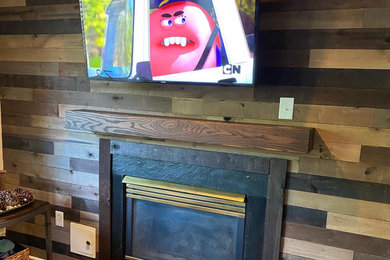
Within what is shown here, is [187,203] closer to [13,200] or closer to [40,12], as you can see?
[13,200]

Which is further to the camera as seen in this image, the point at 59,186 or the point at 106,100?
the point at 59,186

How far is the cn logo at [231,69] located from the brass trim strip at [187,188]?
0.66 m

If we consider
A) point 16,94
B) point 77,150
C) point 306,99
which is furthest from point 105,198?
point 306,99

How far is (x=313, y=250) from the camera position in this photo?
1789 mm

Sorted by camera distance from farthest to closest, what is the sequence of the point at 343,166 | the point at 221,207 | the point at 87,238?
the point at 87,238
the point at 221,207
the point at 343,166

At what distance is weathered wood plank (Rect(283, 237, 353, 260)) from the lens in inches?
68.4

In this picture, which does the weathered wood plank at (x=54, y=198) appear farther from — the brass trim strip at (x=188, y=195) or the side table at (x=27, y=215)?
the brass trim strip at (x=188, y=195)

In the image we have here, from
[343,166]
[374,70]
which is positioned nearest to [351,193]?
[343,166]

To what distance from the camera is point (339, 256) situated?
1.74 m

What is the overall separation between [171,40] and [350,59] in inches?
33.6

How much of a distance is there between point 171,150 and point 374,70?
1.09 m

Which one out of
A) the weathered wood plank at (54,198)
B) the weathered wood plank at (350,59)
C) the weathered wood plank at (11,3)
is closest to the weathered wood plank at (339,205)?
the weathered wood plank at (350,59)

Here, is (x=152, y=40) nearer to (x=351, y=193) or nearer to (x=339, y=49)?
(x=339, y=49)

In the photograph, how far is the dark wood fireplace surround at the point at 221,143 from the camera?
1612 mm
